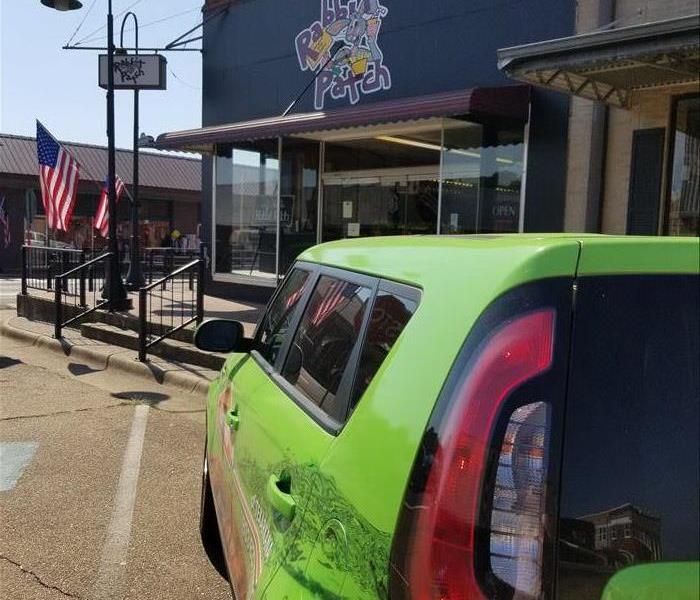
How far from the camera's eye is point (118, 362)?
8.99 m

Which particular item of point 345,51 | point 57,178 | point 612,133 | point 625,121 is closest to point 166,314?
point 57,178

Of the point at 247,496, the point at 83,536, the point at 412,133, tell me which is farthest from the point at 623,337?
the point at 412,133

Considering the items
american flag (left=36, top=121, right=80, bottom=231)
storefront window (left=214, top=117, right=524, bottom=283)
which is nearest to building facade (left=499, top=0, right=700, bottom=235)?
storefront window (left=214, top=117, right=524, bottom=283)

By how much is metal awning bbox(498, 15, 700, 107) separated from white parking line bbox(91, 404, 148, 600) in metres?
5.10

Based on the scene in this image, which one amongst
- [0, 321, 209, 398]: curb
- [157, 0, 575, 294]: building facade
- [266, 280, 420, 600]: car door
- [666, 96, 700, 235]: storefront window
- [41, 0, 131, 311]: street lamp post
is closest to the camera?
[266, 280, 420, 600]: car door

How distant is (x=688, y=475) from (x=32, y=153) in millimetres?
33636

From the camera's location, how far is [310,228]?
42.5ft

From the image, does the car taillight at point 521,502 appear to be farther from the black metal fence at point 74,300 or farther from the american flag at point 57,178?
the american flag at point 57,178

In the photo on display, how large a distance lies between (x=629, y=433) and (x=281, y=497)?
978 mm

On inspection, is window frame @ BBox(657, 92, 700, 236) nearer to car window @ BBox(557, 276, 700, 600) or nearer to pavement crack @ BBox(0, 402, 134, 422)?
pavement crack @ BBox(0, 402, 134, 422)

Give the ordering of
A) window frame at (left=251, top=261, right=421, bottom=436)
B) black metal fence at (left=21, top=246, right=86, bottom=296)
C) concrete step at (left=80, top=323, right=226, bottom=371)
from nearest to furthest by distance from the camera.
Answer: window frame at (left=251, top=261, right=421, bottom=436) → concrete step at (left=80, top=323, right=226, bottom=371) → black metal fence at (left=21, top=246, right=86, bottom=296)

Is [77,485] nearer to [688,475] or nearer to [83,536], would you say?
[83,536]

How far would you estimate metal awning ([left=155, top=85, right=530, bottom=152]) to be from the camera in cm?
829

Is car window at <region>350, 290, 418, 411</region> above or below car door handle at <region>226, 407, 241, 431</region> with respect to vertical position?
above
